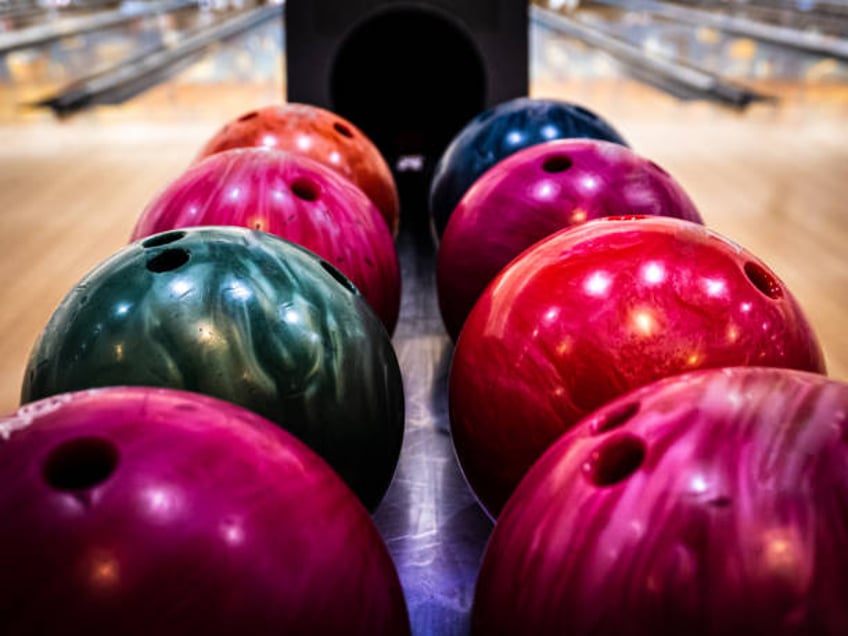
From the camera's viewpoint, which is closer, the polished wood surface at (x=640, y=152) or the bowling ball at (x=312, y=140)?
the bowling ball at (x=312, y=140)

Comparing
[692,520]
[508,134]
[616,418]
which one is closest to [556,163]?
[508,134]

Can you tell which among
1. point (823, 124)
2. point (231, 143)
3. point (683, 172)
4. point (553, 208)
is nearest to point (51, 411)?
point (553, 208)

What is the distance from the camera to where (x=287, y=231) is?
1237mm

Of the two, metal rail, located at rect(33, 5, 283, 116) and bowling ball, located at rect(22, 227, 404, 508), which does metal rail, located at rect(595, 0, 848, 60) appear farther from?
bowling ball, located at rect(22, 227, 404, 508)

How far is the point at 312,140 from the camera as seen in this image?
1.68m

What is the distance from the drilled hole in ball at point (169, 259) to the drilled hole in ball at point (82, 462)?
405 mm

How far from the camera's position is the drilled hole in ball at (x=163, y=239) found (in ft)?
3.39

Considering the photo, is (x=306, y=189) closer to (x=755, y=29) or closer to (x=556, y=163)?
(x=556, y=163)

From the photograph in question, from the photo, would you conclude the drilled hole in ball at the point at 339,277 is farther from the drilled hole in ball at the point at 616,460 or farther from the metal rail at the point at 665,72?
the metal rail at the point at 665,72

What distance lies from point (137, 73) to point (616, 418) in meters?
5.75

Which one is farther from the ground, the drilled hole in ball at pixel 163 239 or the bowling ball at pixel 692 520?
the drilled hole in ball at pixel 163 239

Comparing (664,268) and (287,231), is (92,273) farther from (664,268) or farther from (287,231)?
(664,268)

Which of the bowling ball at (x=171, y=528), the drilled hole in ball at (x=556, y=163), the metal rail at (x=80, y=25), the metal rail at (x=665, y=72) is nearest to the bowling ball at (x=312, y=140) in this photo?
the drilled hole in ball at (x=556, y=163)

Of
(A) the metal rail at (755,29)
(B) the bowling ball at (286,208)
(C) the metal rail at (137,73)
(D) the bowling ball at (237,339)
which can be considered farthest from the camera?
(A) the metal rail at (755,29)
